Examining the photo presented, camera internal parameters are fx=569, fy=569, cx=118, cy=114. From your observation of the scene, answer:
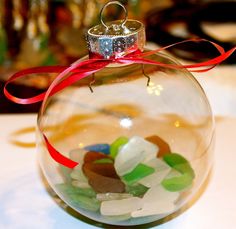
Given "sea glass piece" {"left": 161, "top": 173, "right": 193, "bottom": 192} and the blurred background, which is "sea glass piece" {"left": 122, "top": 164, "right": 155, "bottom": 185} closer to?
"sea glass piece" {"left": 161, "top": 173, "right": 193, "bottom": 192}

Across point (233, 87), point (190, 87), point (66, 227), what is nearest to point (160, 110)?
point (190, 87)

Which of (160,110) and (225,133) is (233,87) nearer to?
(225,133)

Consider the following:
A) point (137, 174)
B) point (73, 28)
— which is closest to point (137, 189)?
point (137, 174)

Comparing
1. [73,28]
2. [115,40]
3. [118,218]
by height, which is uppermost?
[115,40]

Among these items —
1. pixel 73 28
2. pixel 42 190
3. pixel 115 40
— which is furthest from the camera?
pixel 73 28

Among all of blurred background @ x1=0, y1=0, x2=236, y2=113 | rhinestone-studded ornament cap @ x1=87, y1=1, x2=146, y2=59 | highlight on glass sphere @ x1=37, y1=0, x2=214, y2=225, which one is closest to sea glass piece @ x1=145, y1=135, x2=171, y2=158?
highlight on glass sphere @ x1=37, y1=0, x2=214, y2=225

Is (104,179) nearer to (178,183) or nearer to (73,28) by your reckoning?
(178,183)
